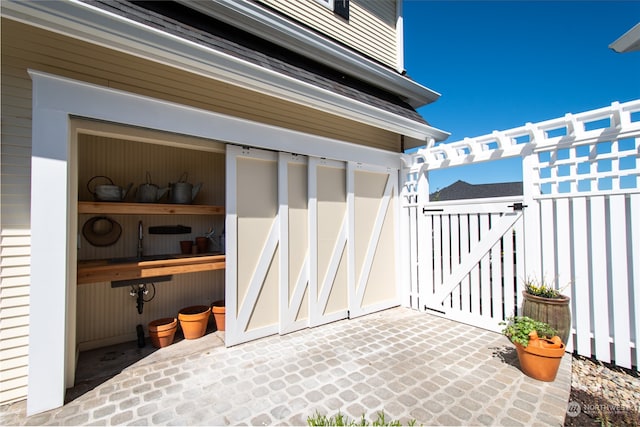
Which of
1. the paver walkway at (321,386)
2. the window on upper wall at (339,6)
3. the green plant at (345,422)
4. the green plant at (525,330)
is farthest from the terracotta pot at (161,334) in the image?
the window on upper wall at (339,6)

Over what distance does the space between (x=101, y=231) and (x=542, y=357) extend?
5.13 m

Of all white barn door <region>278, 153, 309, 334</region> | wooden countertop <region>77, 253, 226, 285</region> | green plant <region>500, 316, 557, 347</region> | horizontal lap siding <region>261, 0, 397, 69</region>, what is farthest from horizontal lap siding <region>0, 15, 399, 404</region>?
green plant <region>500, 316, 557, 347</region>

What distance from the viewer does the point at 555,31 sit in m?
4.76

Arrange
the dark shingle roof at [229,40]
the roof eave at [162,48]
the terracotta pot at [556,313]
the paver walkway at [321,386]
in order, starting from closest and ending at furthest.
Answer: the roof eave at [162,48] < the paver walkway at [321,386] < the dark shingle roof at [229,40] < the terracotta pot at [556,313]

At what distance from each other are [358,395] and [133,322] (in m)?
3.16

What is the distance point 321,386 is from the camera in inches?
95.5

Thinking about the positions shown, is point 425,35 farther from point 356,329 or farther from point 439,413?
point 439,413

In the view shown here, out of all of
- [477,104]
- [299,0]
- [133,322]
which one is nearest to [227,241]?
[133,322]

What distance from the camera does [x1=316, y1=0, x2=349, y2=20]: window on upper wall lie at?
14.3ft

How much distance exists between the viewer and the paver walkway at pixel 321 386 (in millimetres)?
2039

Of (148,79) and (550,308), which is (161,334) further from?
(550,308)

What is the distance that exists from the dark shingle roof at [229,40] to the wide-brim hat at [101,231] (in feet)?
8.32

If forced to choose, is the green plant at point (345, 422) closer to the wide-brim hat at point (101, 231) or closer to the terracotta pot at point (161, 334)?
the terracotta pot at point (161, 334)

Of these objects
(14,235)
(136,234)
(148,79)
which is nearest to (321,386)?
(14,235)
